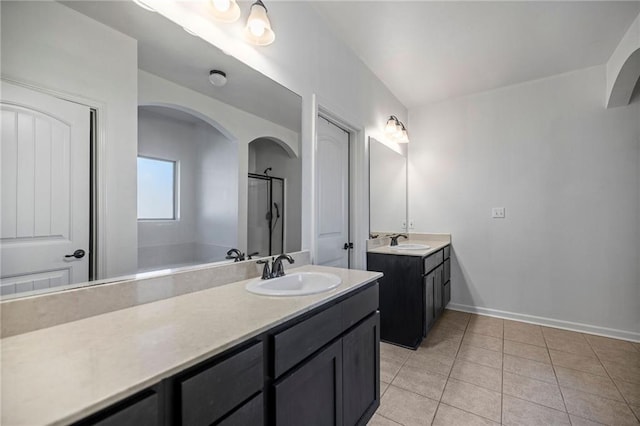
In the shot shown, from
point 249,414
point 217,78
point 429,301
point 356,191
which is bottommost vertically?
point 429,301

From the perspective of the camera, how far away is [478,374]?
77.9 inches

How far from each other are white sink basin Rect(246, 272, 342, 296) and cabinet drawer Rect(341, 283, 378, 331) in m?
0.11

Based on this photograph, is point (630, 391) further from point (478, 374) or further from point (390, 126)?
point (390, 126)

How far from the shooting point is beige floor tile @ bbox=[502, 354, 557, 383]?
6.41 ft

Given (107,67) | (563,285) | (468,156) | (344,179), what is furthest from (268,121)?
(563,285)

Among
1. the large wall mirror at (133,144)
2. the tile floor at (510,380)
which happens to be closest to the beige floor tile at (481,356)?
the tile floor at (510,380)

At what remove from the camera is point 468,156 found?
128 inches

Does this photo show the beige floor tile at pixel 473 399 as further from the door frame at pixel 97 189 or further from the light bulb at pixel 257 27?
the light bulb at pixel 257 27

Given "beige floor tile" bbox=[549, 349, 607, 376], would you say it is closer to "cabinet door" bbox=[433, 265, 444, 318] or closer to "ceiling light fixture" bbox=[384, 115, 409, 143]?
"cabinet door" bbox=[433, 265, 444, 318]

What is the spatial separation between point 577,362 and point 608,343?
2.15ft

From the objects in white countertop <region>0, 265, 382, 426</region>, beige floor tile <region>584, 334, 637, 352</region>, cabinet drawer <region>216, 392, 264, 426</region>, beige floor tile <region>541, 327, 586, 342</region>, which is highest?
white countertop <region>0, 265, 382, 426</region>

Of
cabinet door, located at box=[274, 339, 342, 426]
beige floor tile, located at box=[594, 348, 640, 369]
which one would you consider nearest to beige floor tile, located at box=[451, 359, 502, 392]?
beige floor tile, located at box=[594, 348, 640, 369]

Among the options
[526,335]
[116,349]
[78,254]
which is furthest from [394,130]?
[116,349]

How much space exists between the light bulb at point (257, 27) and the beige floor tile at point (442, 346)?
2514mm
